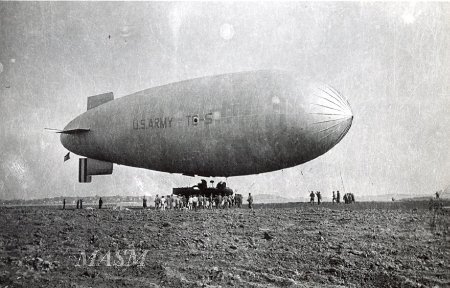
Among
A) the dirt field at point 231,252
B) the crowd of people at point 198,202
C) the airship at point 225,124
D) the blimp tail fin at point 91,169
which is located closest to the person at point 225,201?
the crowd of people at point 198,202

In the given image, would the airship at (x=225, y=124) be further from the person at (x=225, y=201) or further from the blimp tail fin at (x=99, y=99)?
the blimp tail fin at (x=99, y=99)

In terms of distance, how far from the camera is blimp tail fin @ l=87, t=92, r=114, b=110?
71.5ft

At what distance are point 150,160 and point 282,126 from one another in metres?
6.99

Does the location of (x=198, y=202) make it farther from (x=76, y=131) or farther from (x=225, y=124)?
(x=76, y=131)

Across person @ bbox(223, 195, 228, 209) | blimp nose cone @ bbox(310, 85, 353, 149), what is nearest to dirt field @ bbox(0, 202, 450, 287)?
blimp nose cone @ bbox(310, 85, 353, 149)

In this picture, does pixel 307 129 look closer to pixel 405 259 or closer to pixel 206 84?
pixel 206 84

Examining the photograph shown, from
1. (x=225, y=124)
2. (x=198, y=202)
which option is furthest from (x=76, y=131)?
(x=225, y=124)

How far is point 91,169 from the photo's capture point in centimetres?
2100

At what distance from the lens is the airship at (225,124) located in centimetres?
1462

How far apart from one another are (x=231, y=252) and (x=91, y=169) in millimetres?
14429

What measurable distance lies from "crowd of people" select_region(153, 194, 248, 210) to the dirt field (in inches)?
236

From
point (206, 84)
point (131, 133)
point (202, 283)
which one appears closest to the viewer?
point (202, 283)

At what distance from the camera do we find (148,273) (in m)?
7.42

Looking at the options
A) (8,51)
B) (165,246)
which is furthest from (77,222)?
(8,51)
